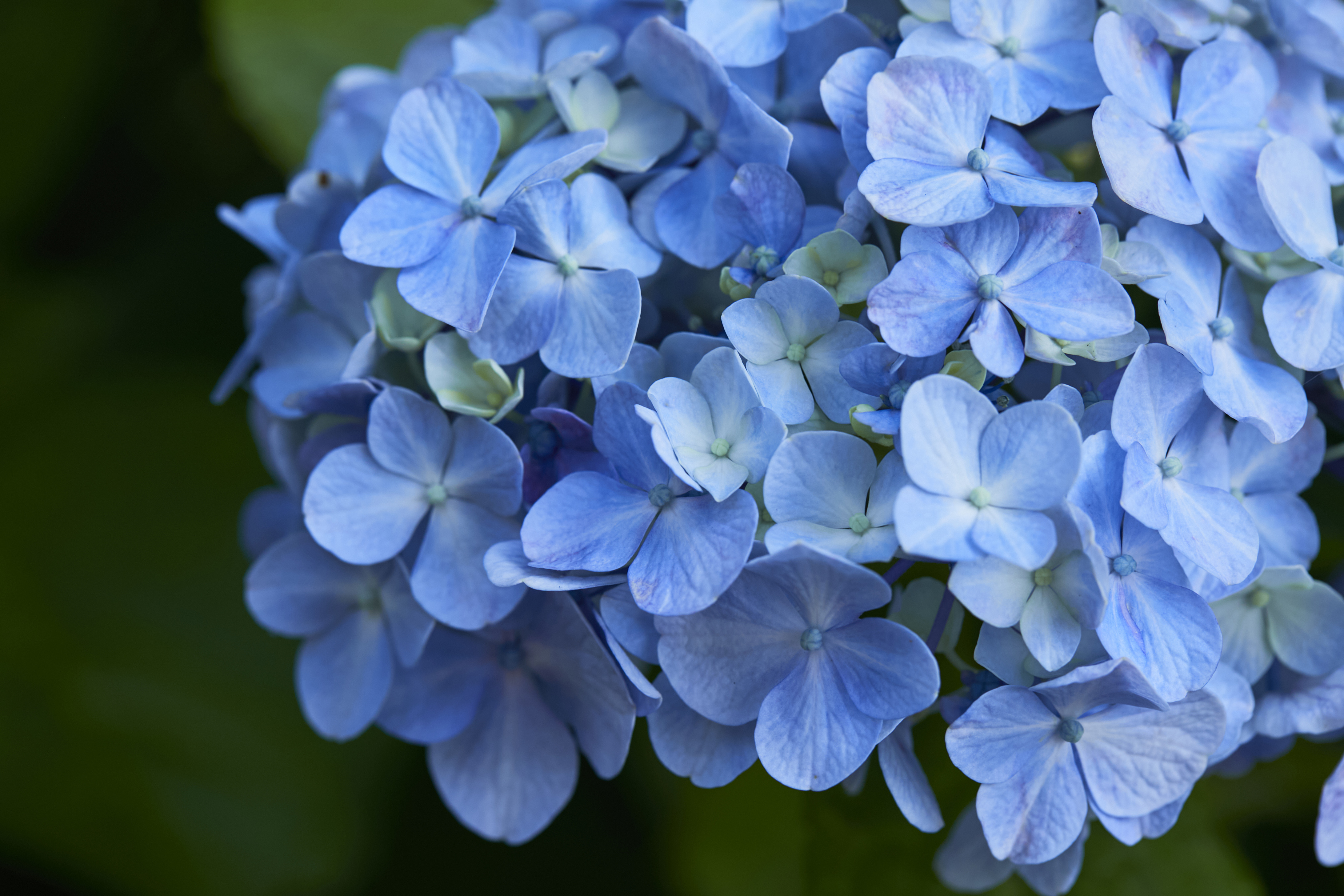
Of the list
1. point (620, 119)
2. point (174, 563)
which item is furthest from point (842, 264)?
point (174, 563)

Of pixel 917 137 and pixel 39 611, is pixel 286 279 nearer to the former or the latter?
pixel 917 137

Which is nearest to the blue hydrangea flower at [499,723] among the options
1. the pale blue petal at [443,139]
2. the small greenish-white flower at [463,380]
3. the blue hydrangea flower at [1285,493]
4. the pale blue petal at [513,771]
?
the pale blue petal at [513,771]

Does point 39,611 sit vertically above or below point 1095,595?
below

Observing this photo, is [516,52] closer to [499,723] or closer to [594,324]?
[594,324]

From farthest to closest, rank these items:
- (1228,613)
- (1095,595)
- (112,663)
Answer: (112,663), (1228,613), (1095,595)

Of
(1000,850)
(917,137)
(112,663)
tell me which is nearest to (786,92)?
(917,137)

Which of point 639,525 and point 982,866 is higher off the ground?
point 639,525
